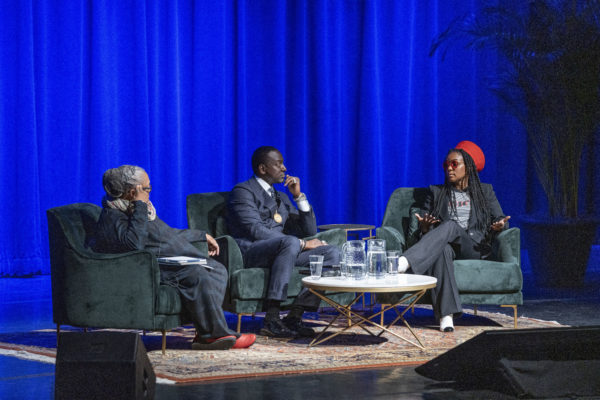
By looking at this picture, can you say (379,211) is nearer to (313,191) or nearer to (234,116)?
(313,191)

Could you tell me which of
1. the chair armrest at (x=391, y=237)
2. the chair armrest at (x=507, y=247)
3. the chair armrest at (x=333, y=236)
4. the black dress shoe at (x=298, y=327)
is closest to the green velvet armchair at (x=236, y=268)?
the chair armrest at (x=333, y=236)

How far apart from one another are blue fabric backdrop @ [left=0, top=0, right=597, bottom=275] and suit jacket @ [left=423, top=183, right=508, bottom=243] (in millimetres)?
2226

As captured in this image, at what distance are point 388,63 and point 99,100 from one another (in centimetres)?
264

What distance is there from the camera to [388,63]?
764 cm

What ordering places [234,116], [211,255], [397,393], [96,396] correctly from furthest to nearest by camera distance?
[234,116]
[211,255]
[397,393]
[96,396]

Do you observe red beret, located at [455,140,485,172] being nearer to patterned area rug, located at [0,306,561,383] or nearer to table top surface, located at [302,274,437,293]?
patterned area rug, located at [0,306,561,383]

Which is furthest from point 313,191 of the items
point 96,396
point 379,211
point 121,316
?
point 96,396

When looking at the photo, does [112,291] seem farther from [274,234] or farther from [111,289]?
[274,234]

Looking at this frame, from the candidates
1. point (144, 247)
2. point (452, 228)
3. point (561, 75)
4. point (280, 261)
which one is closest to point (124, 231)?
point (144, 247)

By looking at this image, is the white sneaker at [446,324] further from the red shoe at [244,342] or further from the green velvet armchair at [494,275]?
the red shoe at [244,342]

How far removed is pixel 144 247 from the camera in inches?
167

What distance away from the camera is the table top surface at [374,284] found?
13.0 ft

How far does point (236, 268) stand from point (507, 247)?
160 cm

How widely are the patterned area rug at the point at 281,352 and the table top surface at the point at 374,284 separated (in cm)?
32
